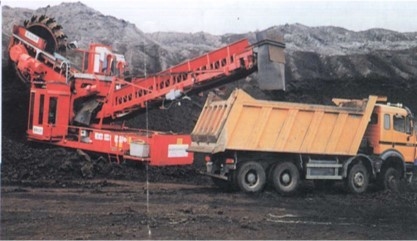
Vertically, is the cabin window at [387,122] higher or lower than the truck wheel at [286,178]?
higher

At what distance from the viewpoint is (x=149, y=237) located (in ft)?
20.4

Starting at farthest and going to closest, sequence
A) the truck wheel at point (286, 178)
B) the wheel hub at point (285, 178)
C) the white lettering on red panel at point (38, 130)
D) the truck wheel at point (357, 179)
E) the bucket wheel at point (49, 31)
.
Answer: the white lettering on red panel at point (38, 130) < the truck wheel at point (357, 179) < the wheel hub at point (285, 178) < the truck wheel at point (286, 178) < the bucket wheel at point (49, 31)

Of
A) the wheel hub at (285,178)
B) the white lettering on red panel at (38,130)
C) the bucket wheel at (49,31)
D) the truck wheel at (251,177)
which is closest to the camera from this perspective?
the bucket wheel at (49,31)

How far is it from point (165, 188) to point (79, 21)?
8.83 ft

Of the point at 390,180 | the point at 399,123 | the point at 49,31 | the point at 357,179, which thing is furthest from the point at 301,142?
the point at 49,31

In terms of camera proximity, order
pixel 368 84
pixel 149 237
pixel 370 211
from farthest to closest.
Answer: pixel 368 84 < pixel 370 211 < pixel 149 237

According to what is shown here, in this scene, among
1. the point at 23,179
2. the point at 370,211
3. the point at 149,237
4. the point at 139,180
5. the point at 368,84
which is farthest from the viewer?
the point at 368,84

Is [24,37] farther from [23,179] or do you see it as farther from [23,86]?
[23,179]

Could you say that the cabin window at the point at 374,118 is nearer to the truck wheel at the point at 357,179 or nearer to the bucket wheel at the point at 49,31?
the truck wheel at the point at 357,179

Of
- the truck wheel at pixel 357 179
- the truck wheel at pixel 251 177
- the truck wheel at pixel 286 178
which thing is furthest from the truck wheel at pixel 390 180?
the truck wheel at pixel 251 177

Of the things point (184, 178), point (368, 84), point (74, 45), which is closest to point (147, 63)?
point (74, 45)

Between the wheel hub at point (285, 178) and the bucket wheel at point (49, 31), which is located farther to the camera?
the wheel hub at point (285, 178)

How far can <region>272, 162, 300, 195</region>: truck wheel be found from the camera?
9492mm

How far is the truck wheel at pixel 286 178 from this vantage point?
31.1ft
